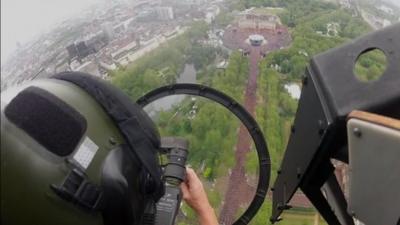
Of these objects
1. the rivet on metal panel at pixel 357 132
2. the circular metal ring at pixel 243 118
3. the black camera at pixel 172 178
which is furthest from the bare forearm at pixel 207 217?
the rivet on metal panel at pixel 357 132

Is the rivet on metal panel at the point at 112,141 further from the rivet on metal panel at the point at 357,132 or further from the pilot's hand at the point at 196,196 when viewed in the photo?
the rivet on metal panel at the point at 357,132

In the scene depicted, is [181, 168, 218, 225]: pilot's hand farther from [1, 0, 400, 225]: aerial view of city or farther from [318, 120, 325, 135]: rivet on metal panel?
[318, 120, 325, 135]: rivet on metal panel

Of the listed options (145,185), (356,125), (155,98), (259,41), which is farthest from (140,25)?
(356,125)

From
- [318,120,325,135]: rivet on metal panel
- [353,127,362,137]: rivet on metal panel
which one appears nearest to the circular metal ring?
[318,120,325,135]: rivet on metal panel

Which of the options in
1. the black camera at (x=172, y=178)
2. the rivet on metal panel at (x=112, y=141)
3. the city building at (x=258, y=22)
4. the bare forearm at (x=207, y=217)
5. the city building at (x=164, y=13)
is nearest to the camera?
the rivet on metal panel at (x=112, y=141)

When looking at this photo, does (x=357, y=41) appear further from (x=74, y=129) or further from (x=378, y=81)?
(x=74, y=129)
